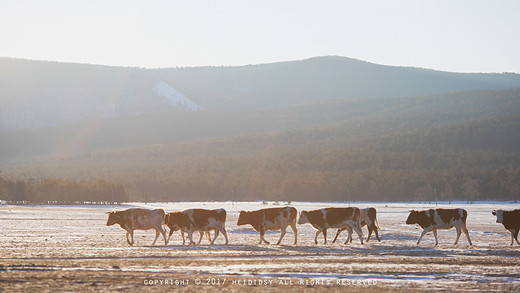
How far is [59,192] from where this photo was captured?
324 feet

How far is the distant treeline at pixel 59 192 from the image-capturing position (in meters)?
96.1

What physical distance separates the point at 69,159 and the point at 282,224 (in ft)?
555

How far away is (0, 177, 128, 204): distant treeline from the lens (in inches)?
3784

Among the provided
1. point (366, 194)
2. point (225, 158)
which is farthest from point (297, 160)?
point (366, 194)

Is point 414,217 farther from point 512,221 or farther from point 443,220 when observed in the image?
point 512,221

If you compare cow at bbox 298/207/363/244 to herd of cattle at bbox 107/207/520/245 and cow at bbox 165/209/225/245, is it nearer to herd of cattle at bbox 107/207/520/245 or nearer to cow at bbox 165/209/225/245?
herd of cattle at bbox 107/207/520/245

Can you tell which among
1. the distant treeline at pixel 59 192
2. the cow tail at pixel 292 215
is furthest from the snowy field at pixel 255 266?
the distant treeline at pixel 59 192

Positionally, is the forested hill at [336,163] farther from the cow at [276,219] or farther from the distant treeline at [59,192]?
the cow at [276,219]

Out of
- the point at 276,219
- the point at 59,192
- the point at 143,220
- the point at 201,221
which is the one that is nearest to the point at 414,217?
the point at 276,219

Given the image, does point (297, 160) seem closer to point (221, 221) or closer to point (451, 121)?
point (451, 121)

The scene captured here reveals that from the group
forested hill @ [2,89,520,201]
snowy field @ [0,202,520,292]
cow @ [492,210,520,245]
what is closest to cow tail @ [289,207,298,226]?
snowy field @ [0,202,520,292]

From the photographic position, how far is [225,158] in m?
168

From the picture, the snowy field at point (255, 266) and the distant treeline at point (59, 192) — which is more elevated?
the distant treeline at point (59, 192)

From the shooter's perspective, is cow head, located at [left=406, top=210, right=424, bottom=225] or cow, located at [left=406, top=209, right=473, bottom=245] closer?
cow, located at [left=406, top=209, right=473, bottom=245]
